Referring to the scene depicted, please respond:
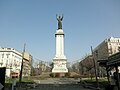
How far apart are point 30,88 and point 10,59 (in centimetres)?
6194

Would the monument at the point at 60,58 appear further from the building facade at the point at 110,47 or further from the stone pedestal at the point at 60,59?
the building facade at the point at 110,47

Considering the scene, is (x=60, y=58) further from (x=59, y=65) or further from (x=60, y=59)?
(x=59, y=65)

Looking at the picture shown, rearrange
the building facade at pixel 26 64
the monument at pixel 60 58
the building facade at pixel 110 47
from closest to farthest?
the monument at pixel 60 58, the building facade at pixel 110 47, the building facade at pixel 26 64

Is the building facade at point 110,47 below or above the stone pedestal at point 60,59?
above

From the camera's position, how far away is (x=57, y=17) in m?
52.7

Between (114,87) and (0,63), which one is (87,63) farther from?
(114,87)

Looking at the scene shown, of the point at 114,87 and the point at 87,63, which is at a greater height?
the point at 87,63

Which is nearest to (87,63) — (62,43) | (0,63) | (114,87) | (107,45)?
(62,43)

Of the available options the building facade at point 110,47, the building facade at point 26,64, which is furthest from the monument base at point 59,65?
the building facade at point 26,64

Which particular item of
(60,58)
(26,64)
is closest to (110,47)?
(26,64)

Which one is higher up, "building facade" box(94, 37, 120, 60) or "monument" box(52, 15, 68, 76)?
"building facade" box(94, 37, 120, 60)

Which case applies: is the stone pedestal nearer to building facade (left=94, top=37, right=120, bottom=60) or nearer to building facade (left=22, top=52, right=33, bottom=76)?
building facade (left=94, top=37, right=120, bottom=60)

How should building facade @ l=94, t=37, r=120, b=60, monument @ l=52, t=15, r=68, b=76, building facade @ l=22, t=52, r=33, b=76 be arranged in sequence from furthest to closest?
1. building facade @ l=22, t=52, r=33, b=76
2. building facade @ l=94, t=37, r=120, b=60
3. monument @ l=52, t=15, r=68, b=76

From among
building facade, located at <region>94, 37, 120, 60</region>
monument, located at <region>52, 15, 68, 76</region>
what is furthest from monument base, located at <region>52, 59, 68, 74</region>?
building facade, located at <region>94, 37, 120, 60</region>
